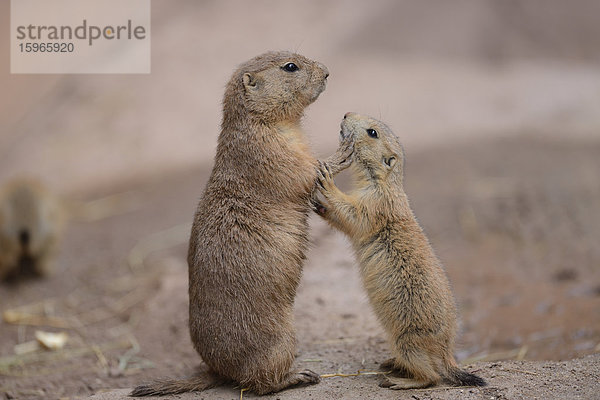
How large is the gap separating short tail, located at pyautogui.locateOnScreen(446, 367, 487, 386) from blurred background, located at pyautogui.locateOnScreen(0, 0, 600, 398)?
93 cm

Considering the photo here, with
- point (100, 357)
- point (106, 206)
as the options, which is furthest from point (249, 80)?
point (106, 206)

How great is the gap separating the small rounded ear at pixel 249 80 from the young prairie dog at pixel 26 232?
5.55 metres

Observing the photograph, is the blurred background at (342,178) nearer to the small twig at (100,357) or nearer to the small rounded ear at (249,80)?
the small twig at (100,357)

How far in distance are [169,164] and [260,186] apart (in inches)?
354

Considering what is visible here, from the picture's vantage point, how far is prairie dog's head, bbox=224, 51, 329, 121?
5.11m

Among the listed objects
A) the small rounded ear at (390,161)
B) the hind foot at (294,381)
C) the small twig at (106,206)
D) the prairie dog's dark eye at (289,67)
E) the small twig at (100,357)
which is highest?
the prairie dog's dark eye at (289,67)

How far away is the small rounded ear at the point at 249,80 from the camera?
5.14 m

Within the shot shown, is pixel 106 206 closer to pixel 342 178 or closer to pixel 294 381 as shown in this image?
pixel 342 178

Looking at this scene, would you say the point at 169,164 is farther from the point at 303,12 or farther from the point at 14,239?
the point at 303,12

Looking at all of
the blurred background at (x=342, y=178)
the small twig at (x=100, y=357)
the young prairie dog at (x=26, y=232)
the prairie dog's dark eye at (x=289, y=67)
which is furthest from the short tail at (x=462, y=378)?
the young prairie dog at (x=26, y=232)

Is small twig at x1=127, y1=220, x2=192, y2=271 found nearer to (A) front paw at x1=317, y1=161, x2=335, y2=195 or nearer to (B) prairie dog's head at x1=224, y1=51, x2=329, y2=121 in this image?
(B) prairie dog's head at x1=224, y1=51, x2=329, y2=121

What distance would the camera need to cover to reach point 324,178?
5.04 metres

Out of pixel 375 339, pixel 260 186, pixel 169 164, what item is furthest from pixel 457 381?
pixel 169 164

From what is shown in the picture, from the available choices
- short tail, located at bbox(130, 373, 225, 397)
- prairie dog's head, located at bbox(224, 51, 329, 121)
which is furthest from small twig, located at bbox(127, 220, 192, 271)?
prairie dog's head, located at bbox(224, 51, 329, 121)
